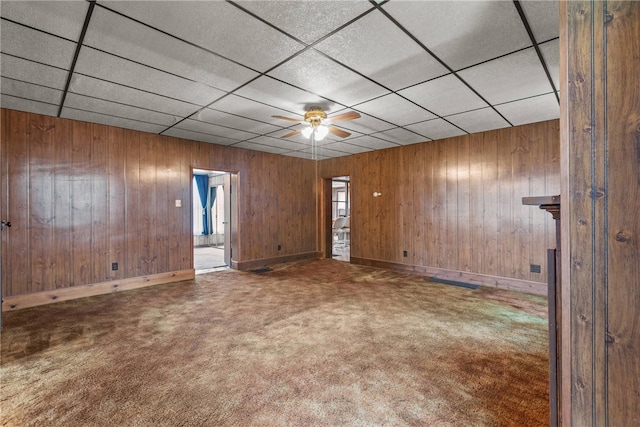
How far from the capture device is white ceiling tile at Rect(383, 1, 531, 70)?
185cm

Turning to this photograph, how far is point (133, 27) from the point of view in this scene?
2064mm

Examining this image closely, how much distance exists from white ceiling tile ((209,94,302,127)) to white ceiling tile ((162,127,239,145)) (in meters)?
1.34

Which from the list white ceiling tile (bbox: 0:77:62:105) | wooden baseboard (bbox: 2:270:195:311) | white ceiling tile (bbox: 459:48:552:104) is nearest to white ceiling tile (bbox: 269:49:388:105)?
white ceiling tile (bbox: 459:48:552:104)

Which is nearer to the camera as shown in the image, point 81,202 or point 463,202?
point 81,202

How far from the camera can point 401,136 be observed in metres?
5.09

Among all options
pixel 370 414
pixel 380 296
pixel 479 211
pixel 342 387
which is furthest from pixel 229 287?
pixel 479 211

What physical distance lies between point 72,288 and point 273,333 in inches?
128

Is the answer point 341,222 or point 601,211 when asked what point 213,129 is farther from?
point 341,222

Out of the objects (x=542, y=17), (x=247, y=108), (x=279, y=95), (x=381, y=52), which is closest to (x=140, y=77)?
(x=247, y=108)

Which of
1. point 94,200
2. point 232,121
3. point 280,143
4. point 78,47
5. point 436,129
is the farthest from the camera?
point 280,143

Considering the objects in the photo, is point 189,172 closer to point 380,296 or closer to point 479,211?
point 380,296

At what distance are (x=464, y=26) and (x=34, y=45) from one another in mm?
3216

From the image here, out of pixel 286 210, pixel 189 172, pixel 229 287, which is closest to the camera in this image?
pixel 229 287

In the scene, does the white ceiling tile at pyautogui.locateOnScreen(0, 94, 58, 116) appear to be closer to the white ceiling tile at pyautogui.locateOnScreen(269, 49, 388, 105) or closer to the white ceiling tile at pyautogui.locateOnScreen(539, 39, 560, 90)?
the white ceiling tile at pyautogui.locateOnScreen(269, 49, 388, 105)
